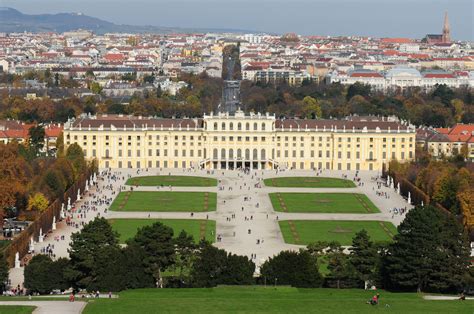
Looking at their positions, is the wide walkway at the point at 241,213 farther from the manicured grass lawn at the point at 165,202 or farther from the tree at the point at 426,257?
the tree at the point at 426,257

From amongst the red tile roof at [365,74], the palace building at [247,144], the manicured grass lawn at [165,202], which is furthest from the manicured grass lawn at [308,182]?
the red tile roof at [365,74]

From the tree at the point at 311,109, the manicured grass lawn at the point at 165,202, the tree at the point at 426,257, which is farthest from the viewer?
the tree at the point at 311,109

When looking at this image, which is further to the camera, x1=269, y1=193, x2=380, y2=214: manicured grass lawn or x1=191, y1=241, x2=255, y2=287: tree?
x1=269, y1=193, x2=380, y2=214: manicured grass lawn

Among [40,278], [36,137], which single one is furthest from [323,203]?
[40,278]

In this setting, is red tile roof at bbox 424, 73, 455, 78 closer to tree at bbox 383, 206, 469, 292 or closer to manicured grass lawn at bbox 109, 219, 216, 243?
manicured grass lawn at bbox 109, 219, 216, 243

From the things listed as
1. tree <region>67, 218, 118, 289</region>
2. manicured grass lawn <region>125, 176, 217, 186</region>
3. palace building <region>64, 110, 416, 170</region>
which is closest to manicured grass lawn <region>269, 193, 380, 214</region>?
manicured grass lawn <region>125, 176, 217, 186</region>
